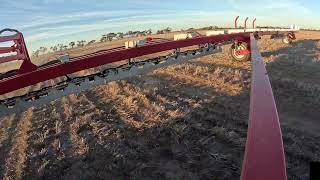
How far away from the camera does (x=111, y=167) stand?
17.1 feet

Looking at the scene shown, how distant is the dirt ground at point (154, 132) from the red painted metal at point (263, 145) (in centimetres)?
290


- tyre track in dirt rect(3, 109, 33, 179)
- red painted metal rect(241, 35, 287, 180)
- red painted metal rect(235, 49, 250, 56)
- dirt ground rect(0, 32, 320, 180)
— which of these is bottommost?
tyre track in dirt rect(3, 109, 33, 179)

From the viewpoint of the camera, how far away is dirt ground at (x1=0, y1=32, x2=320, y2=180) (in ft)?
17.0

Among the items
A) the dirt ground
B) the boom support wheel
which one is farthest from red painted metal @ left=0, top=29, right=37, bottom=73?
the boom support wheel

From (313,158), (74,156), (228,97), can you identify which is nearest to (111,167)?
(74,156)

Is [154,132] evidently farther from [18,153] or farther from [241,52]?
[241,52]

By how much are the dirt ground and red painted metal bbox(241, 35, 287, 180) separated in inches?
114

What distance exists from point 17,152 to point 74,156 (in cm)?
123

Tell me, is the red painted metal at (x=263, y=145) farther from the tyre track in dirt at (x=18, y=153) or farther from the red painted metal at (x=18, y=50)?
the tyre track in dirt at (x=18, y=153)

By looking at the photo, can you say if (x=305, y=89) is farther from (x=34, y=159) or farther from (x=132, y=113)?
(x=34, y=159)

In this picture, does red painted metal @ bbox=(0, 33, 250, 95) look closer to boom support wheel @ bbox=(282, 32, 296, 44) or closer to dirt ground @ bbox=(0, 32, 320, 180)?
dirt ground @ bbox=(0, 32, 320, 180)

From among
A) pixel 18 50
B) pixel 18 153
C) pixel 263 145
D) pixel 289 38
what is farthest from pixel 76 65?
pixel 289 38

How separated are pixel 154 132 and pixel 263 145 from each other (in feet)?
16.5

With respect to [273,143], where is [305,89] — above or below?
below
